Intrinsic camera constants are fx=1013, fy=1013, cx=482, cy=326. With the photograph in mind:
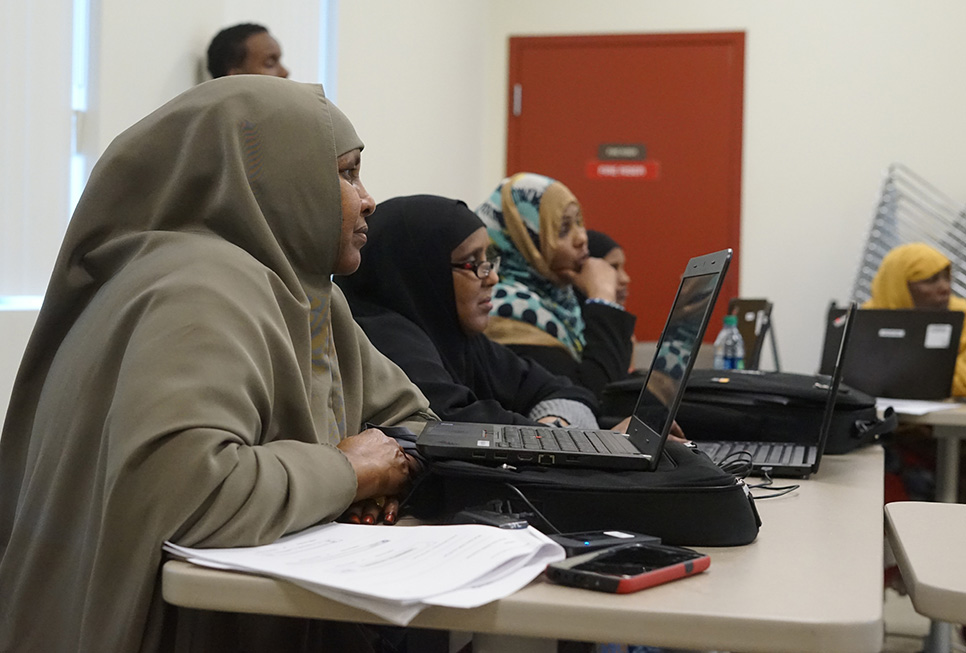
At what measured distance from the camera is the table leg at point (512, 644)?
3.09ft

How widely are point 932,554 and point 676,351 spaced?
1.20ft

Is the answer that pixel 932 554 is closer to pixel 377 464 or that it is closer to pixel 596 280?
pixel 377 464

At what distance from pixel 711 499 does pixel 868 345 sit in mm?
2021

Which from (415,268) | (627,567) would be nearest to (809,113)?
(415,268)

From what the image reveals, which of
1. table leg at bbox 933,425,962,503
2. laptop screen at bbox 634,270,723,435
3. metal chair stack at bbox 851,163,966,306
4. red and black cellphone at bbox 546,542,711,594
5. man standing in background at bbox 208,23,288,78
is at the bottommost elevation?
table leg at bbox 933,425,962,503

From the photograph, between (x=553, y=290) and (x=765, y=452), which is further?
(x=553, y=290)

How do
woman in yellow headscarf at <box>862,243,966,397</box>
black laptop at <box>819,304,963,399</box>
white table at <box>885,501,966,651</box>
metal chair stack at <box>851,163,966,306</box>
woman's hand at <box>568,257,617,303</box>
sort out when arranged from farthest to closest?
metal chair stack at <box>851,163,966,306</box>, woman in yellow headscarf at <box>862,243,966,397</box>, woman's hand at <box>568,257,617,303</box>, black laptop at <box>819,304,963,399</box>, white table at <box>885,501,966,651</box>

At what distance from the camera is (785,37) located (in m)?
5.04

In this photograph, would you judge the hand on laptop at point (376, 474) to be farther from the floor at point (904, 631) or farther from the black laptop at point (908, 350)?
the floor at point (904, 631)

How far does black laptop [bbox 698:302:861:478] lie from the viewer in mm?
1548

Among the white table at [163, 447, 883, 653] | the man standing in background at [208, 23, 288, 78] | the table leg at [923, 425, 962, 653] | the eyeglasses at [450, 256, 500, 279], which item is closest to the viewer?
the white table at [163, 447, 883, 653]

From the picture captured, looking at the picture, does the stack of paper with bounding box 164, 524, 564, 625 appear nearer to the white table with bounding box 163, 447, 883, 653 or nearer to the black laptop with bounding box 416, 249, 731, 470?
the white table with bounding box 163, 447, 883, 653

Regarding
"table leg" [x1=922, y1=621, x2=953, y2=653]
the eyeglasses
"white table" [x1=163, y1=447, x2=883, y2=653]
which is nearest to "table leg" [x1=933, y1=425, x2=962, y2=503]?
"table leg" [x1=922, y1=621, x2=953, y2=653]

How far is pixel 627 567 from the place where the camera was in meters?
0.88
